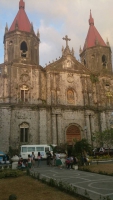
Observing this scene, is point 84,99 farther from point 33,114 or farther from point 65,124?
point 33,114

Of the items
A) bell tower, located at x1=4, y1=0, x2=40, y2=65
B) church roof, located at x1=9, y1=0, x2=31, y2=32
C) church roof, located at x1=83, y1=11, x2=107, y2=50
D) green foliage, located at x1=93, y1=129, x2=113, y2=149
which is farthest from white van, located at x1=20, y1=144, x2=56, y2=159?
church roof, located at x1=83, y1=11, x2=107, y2=50

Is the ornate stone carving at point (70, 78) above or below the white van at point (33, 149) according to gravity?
above

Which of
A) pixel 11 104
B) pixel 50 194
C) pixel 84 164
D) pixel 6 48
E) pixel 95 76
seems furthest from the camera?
pixel 95 76

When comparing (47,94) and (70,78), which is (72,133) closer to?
(47,94)

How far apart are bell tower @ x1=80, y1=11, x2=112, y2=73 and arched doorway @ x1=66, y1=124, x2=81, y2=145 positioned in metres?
10.0

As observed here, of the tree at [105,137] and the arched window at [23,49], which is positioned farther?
the arched window at [23,49]

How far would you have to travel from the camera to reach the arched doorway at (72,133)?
2872 centimetres

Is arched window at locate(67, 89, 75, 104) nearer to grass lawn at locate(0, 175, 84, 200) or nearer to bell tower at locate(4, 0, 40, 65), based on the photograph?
bell tower at locate(4, 0, 40, 65)

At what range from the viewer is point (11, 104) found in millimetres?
26766

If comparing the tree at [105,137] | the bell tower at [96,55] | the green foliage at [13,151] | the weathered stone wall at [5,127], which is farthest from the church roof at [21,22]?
the tree at [105,137]

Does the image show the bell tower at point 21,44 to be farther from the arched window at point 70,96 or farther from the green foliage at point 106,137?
the green foliage at point 106,137

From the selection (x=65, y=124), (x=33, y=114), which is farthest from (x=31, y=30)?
(x=65, y=124)

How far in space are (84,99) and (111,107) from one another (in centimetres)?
405

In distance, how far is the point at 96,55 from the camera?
1350 inches
